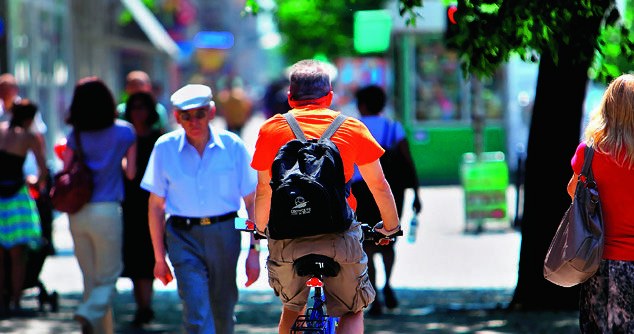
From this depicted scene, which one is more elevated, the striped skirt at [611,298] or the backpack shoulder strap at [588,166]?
the backpack shoulder strap at [588,166]

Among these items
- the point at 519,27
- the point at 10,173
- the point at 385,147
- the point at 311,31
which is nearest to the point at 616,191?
the point at 519,27

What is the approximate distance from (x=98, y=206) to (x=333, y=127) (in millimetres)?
2778

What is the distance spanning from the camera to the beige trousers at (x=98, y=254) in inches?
301

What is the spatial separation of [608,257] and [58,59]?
18688 millimetres

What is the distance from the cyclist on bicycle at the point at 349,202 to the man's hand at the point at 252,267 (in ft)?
3.71

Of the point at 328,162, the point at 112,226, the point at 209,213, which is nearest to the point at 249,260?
the point at 209,213

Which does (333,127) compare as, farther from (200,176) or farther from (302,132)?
(200,176)

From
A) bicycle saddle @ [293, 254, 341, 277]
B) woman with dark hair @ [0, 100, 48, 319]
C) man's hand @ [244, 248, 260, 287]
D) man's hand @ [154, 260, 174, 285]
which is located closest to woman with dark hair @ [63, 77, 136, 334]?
man's hand @ [154, 260, 174, 285]

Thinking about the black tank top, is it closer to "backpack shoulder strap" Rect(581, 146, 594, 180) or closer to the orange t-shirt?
the orange t-shirt

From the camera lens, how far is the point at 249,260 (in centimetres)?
682

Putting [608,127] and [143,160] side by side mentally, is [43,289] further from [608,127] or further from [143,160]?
[608,127]

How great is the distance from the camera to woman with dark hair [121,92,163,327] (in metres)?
9.25

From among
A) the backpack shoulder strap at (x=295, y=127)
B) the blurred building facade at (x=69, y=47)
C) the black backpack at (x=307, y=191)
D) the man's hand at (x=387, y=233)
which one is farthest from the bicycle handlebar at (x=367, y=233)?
the blurred building facade at (x=69, y=47)

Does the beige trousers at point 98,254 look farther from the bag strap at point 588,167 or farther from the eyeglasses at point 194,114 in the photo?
the bag strap at point 588,167
